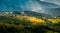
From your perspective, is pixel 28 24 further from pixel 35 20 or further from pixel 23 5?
pixel 23 5

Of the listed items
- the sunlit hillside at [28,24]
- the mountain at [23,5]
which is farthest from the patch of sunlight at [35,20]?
the mountain at [23,5]

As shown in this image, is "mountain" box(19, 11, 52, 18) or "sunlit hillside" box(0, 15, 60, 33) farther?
"mountain" box(19, 11, 52, 18)

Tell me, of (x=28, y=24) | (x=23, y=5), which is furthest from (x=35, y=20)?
(x=23, y=5)

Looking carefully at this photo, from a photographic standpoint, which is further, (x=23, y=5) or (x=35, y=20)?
(x=23, y=5)

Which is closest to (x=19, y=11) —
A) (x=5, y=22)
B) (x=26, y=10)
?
(x=26, y=10)

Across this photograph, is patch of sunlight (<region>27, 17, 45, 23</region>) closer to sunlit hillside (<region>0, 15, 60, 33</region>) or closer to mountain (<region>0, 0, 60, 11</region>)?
sunlit hillside (<region>0, 15, 60, 33</region>)

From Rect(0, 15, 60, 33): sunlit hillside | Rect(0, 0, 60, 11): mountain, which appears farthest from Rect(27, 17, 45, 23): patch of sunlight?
Rect(0, 0, 60, 11): mountain

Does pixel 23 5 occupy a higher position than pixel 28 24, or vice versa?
pixel 23 5

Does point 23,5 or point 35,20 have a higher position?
point 23,5

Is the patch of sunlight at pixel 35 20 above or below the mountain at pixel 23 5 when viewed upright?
below

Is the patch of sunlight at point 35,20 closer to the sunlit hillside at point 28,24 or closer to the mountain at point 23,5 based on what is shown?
the sunlit hillside at point 28,24

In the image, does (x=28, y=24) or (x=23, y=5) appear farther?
(x=23, y=5)
